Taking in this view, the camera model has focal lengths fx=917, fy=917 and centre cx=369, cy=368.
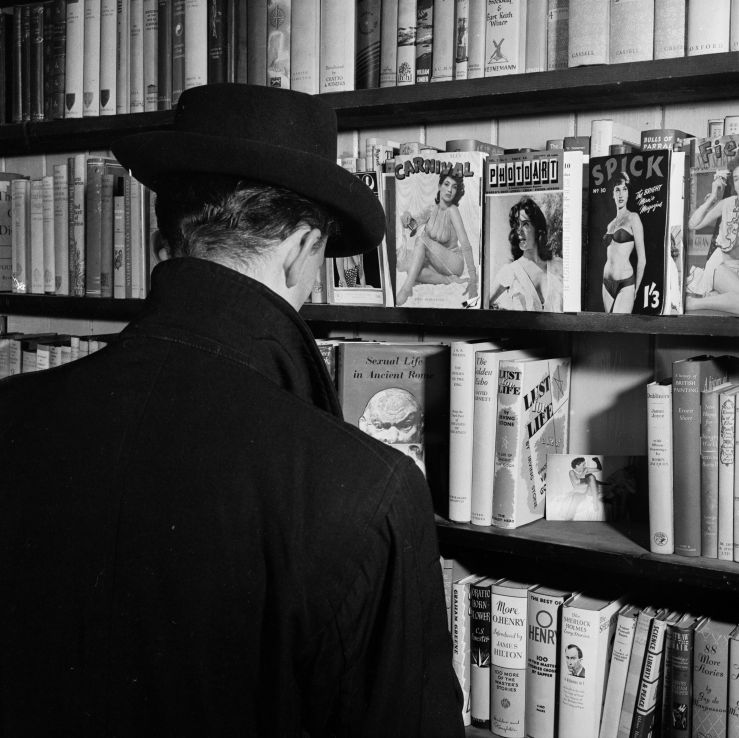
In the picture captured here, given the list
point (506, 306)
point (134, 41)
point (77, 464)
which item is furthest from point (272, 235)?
point (134, 41)

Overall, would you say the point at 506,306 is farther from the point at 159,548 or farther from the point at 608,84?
the point at 159,548

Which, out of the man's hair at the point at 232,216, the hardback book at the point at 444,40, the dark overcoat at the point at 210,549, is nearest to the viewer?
the dark overcoat at the point at 210,549

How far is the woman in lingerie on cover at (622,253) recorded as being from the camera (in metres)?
1.22

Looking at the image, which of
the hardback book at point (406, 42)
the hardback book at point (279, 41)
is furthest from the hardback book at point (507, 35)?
the hardback book at point (279, 41)

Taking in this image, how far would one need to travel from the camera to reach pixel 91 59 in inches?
67.1

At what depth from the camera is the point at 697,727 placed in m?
1.24

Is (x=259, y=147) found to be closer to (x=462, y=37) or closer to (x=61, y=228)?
(x=462, y=37)

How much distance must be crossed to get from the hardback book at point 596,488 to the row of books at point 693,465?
0.57ft

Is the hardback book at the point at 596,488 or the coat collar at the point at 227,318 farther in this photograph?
the hardback book at the point at 596,488

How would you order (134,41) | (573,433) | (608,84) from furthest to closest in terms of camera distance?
(134,41) → (573,433) → (608,84)

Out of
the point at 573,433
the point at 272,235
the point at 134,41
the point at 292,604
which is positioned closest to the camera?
the point at 292,604

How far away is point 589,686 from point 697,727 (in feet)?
0.50

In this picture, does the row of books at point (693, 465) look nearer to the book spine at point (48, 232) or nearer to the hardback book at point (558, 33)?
the hardback book at point (558, 33)

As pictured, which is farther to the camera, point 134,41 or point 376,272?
point 134,41
